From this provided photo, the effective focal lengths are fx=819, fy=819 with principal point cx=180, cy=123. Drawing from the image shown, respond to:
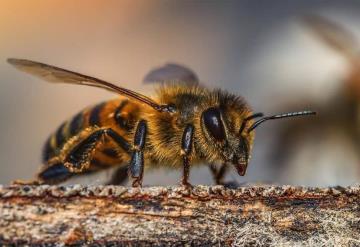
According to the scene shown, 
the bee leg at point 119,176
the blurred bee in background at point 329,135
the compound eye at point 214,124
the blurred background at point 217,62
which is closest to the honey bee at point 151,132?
the compound eye at point 214,124

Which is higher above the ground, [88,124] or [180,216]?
[88,124]

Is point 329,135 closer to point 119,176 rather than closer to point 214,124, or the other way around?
point 119,176

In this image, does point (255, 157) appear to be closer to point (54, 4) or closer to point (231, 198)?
point (231, 198)

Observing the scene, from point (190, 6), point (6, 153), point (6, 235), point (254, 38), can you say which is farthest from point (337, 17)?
point (6, 235)

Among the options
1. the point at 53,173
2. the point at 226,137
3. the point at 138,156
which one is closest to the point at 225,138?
the point at 226,137

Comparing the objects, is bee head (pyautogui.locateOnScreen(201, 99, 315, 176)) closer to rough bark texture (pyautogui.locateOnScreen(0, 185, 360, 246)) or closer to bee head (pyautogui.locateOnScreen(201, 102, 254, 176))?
bee head (pyautogui.locateOnScreen(201, 102, 254, 176))

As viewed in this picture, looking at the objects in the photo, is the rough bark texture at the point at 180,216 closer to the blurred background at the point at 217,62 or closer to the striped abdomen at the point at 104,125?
the striped abdomen at the point at 104,125

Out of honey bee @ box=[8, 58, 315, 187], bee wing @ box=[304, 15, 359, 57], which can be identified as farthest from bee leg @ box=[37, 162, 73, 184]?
bee wing @ box=[304, 15, 359, 57]
